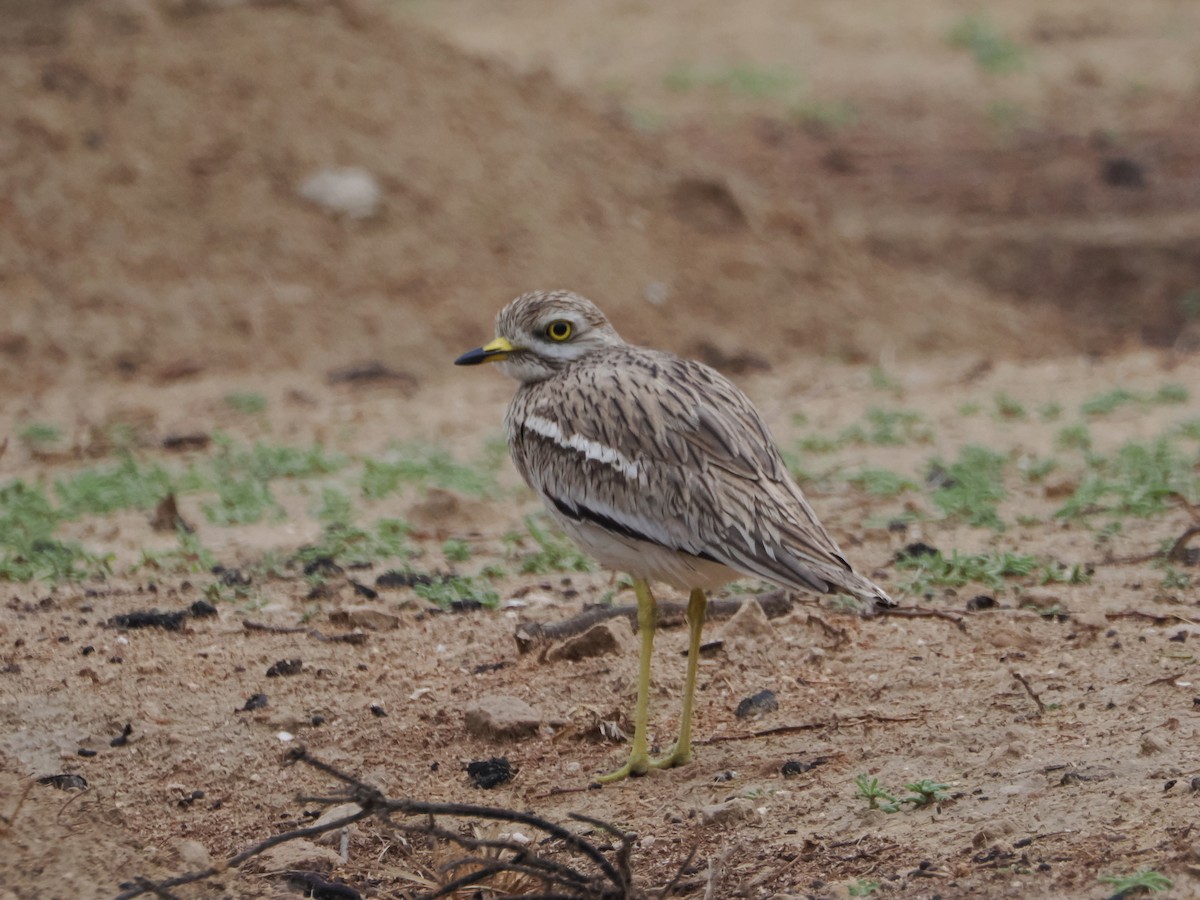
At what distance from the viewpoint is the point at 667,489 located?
4.29 meters

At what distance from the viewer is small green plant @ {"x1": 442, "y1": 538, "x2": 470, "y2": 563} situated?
6.10m

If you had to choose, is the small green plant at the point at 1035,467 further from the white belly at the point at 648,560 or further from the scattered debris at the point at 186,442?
the scattered debris at the point at 186,442

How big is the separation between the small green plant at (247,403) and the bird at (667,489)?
14.9ft

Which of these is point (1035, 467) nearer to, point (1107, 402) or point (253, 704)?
point (1107, 402)

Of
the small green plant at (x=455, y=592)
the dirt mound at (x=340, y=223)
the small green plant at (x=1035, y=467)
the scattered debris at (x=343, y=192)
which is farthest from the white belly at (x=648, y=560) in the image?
the scattered debris at (x=343, y=192)

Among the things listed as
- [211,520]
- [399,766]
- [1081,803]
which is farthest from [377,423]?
[1081,803]

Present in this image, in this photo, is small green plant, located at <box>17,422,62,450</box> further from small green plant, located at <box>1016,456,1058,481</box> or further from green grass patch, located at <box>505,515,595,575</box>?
small green plant, located at <box>1016,456,1058,481</box>

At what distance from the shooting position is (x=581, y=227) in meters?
11.8

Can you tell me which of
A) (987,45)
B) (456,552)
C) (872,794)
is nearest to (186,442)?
(456,552)

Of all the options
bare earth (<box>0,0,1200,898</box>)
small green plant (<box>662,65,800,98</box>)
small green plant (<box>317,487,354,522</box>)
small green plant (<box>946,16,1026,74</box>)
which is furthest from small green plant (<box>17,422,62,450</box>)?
small green plant (<box>946,16,1026,74</box>)

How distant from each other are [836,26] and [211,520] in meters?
14.2

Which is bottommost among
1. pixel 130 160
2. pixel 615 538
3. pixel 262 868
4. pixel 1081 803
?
pixel 262 868

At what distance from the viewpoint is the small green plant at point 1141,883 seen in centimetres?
318

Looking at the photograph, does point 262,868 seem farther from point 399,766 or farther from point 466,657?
point 466,657
